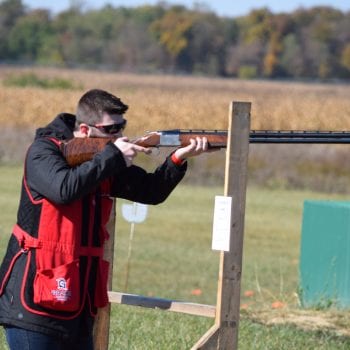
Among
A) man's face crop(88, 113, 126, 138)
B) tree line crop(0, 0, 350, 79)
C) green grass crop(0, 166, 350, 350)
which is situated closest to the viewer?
man's face crop(88, 113, 126, 138)

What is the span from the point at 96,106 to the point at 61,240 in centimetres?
62

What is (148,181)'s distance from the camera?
224 inches

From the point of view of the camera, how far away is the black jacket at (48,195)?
202 inches

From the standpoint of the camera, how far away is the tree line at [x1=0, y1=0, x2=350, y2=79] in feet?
217

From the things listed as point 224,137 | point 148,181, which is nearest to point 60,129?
point 148,181

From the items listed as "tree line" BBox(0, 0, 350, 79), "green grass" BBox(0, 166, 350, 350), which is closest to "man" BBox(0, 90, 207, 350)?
"green grass" BBox(0, 166, 350, 350)

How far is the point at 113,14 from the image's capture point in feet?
274

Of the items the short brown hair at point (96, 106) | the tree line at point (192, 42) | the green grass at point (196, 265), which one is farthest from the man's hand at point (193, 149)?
the tree line at point (192, 42)

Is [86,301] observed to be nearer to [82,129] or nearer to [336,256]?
[82,129]

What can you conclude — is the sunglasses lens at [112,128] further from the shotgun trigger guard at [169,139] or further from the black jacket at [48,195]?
the shotgun trigger guard at [169,139]

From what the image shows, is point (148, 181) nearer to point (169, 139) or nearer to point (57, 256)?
point (169, 139)

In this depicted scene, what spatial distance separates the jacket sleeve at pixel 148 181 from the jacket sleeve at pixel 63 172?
34 centimetres

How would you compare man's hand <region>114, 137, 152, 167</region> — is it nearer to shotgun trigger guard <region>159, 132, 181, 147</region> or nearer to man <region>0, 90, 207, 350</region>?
man <region>0, 90, 207, 350</region>

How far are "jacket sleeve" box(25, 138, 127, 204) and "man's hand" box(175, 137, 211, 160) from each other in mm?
407
